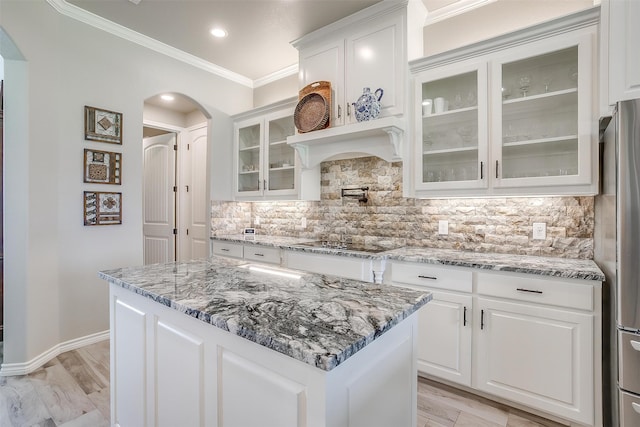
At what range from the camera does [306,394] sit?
81 centimetres

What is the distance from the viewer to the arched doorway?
4.68m

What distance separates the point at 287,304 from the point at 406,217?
6.76 feet

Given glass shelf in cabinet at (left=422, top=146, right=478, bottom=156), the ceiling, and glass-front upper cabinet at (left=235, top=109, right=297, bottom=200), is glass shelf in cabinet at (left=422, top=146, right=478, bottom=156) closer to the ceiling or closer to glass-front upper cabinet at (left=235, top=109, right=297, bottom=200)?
the ceiling

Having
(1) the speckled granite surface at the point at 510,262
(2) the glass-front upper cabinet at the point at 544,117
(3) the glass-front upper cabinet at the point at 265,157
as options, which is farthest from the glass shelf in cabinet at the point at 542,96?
(3) the glass-front upper cabinet at the point at 265,157

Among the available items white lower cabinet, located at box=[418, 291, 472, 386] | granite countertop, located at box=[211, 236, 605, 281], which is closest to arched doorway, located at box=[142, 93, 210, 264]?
granite countertop, located at box=[211, 236, 605, 281]

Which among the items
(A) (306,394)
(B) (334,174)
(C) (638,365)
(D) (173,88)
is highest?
(D) (173,88)

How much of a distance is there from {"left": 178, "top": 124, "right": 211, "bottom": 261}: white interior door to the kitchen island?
10.2 ft

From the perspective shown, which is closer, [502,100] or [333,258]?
[502,100]

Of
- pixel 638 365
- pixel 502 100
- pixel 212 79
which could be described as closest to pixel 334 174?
pixel 502 100

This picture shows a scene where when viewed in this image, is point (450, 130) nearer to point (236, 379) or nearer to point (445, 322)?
point (445, 322)

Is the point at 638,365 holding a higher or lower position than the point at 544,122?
lower

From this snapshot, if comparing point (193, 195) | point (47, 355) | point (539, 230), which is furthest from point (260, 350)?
point (193, 195)

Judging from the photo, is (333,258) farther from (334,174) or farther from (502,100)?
(502,100)

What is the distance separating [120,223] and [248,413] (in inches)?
110
